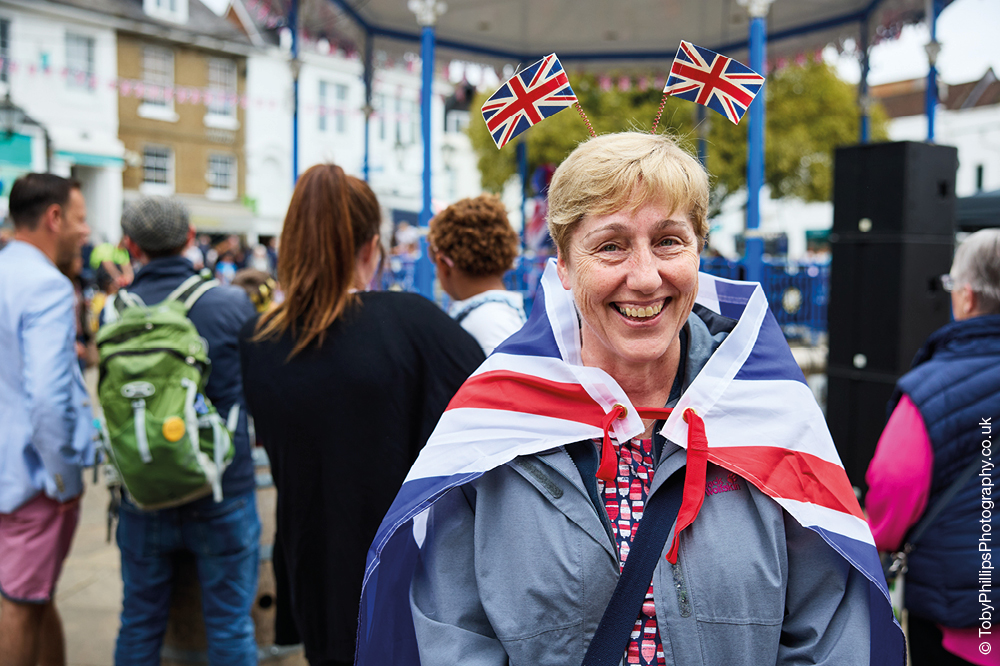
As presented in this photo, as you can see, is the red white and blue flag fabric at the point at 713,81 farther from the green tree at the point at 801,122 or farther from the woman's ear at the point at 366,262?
the green tree at the point at 801,122

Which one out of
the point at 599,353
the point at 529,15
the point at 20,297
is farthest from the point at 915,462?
the point at 529,15

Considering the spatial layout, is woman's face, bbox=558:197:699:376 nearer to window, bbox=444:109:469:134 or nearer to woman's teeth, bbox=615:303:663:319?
woman's teeth, bbox=615:303:663:319

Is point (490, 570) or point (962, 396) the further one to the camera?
point (962, 396)

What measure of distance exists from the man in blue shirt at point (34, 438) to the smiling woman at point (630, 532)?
6.41 feet

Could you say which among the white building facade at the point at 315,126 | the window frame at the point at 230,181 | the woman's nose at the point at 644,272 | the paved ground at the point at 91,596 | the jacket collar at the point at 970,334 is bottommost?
the paved ground at the point at 91,596

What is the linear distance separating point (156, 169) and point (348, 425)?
2514 centimetres

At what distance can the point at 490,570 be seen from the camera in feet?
4.36

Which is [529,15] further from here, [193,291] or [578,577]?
[578,577]

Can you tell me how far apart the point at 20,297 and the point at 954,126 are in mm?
35603

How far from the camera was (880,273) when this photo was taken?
433cm

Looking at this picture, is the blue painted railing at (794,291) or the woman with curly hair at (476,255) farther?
the blue painted railing at (794,291)

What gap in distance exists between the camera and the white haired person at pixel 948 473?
2090 mm

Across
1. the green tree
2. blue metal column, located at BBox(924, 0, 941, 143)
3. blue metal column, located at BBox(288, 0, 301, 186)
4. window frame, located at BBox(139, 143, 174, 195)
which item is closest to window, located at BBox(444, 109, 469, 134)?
window frame, located at BBox(139, 143, 174, 195)

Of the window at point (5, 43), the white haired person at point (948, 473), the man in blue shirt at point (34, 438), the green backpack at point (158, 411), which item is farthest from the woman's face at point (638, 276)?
the window at point (5, 43)
